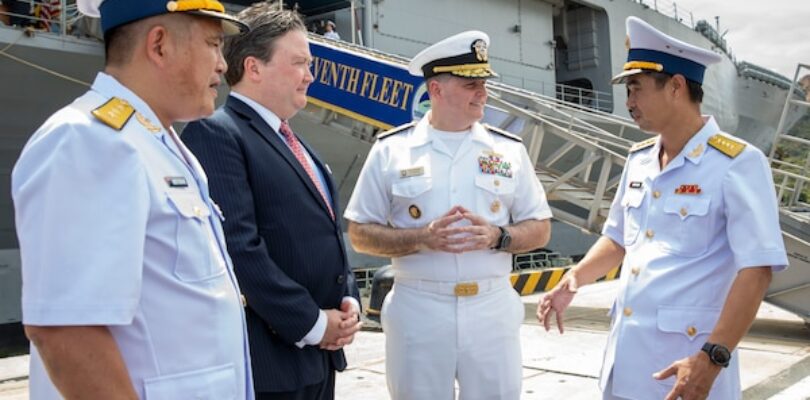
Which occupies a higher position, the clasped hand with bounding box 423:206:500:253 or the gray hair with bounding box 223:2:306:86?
the gray hair with bounding box 223:2:306:86

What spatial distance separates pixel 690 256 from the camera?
6.35 feet

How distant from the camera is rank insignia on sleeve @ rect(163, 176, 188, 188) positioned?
1219 millimetres

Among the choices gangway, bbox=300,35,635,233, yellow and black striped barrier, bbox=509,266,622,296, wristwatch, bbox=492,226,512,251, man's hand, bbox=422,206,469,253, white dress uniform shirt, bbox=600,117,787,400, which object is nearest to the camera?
white dress uniform shirt, bbox=600,117,787,400

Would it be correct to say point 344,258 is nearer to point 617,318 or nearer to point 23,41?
point 617,318

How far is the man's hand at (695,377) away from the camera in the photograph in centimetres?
173

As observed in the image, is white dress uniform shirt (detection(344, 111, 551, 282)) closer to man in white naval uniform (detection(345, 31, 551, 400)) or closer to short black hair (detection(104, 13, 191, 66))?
man in white naval uniform (detection(345, 31, 551, 400))

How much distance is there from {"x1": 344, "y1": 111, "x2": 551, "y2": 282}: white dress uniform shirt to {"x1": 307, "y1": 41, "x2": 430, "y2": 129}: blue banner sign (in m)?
4.82

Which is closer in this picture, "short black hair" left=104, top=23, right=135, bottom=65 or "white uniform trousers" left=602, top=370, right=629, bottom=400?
"short black hair" left=104, top=23, right=135, bottom=65

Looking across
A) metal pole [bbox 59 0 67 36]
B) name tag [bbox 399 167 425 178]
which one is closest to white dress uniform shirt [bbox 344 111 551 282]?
name tag [bbox 399 167 425 178]

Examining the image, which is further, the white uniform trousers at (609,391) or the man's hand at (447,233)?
the man's hand at (447,233)

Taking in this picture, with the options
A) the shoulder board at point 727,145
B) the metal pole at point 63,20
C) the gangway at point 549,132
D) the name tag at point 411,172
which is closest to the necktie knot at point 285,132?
the name tag at point 411,172

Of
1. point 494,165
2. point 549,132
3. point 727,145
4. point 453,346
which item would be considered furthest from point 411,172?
point 549,132

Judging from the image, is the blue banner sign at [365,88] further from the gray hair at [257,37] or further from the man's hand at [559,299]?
the gray hair at [257,37]

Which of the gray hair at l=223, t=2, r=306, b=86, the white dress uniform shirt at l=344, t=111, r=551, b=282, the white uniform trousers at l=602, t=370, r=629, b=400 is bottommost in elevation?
the white uniform trousers at l=602, t=370, r=629, b=400
